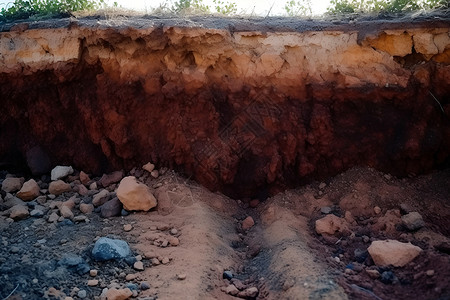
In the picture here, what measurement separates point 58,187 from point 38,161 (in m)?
0.61

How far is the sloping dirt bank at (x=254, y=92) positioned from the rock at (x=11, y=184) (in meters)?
0.98

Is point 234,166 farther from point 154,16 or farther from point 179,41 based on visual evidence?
point 154,16

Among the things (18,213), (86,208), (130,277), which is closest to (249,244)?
(130,277)

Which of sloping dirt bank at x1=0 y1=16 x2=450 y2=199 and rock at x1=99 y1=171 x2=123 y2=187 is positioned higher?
sloping dirt bank at x1=0 y1=16 x2=450 y2=199

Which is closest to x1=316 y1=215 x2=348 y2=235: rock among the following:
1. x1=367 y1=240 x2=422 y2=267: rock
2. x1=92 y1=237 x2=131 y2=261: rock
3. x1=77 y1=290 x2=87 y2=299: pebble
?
x1=367 y1=240 x2=422 y2=267: rock

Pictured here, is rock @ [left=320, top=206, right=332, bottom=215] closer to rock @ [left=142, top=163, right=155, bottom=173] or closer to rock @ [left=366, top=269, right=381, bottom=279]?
rock @ [left=366, top=269, right=381, bottom=279]

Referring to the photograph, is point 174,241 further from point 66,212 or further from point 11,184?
point 11,184

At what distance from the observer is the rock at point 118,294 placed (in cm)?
281

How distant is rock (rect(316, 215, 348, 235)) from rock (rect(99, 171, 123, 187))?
7.47 ft

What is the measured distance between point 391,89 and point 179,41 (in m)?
2.32

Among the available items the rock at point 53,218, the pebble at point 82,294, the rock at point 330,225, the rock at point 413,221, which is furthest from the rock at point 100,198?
the rock at point 413,221

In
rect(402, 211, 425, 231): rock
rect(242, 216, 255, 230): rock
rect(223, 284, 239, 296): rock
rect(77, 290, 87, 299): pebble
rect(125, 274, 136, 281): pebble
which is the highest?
rect(402, 211, 425, 231): rock

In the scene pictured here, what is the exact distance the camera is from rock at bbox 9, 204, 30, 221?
3.94 m

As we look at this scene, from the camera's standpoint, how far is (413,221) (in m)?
3.60
